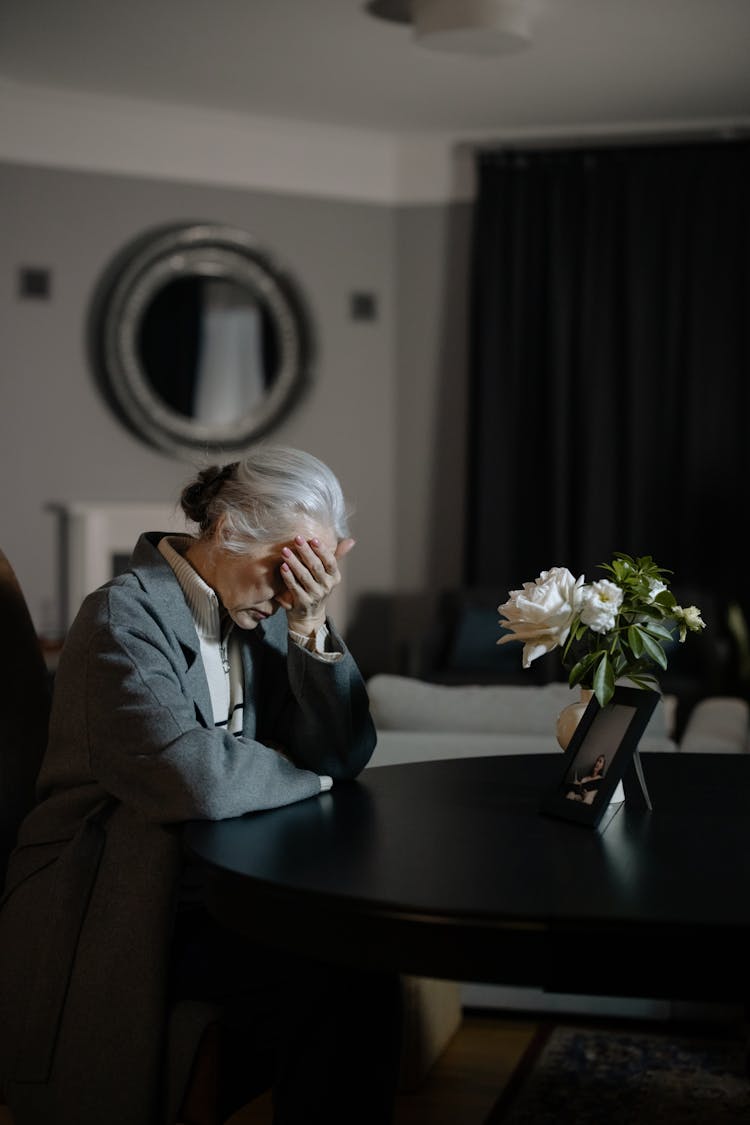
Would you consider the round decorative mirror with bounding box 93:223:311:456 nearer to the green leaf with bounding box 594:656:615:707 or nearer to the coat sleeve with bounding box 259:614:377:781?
the coat sleeve with bounding box 259:614:377:781

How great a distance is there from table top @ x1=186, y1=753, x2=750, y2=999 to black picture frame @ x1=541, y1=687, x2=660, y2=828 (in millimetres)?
26

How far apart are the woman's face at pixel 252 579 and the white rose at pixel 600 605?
16.1 inches

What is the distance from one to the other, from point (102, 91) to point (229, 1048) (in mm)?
5231

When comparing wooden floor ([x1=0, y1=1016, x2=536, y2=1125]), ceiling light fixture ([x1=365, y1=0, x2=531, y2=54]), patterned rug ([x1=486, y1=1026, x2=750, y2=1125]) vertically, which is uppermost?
ceiling light fixture ([x1=365, y1=0, x2=531, y2=54])

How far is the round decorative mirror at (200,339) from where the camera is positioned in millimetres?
6176

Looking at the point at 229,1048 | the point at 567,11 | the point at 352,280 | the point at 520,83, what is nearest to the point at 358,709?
the point at 229,1048

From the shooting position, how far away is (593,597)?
5.85 feet

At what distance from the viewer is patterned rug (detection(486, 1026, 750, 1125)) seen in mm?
2342

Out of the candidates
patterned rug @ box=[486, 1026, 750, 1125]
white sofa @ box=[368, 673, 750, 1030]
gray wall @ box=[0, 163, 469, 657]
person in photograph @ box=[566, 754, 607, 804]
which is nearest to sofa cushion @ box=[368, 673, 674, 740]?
white sofa @ box=[368, 673, 750, 1030]

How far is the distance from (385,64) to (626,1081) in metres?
4.40

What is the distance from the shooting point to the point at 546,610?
1.80 m

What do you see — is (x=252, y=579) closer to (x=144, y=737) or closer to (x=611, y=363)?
(x=144, y=737)

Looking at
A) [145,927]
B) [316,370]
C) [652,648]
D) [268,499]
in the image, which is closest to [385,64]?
[316,370]

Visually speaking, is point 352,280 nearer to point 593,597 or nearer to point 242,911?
point 593,597
